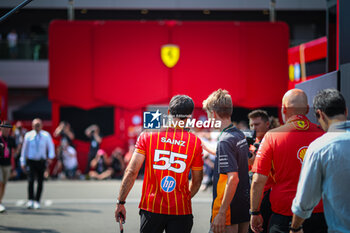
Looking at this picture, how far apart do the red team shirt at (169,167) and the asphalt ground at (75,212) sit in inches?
145

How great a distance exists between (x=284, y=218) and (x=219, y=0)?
22716 mm

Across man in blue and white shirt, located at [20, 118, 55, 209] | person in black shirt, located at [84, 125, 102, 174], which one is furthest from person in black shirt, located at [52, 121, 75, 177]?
man in blue and white shirt, located at [20, 118, 55, 209]

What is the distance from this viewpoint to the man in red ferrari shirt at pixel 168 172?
365 centimetres

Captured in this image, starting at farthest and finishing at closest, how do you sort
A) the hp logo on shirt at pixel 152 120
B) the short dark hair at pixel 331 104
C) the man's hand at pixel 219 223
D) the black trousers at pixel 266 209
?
1. the black trousers at pixel 266 209
2. the hp logo on shirt at pixel 152 120
3. the man's hand at pixel 219 223
4. the short dark hair at pixel 331 104

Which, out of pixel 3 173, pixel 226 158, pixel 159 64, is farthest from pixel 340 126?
pixel 159 64

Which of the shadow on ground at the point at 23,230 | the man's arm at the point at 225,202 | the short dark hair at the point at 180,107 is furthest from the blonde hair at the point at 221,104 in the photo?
the shadow on ground at the point at 23,230

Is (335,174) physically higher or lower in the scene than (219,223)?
higher

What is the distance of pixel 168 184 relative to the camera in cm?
366

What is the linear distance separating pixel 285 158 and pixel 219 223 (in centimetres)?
76

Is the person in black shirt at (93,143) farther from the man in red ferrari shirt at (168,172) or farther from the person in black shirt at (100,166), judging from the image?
the man in red ferrari shirt at (168,172)

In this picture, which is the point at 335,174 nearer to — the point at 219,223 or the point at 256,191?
the point at 256,191

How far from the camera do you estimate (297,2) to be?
25.0 meters

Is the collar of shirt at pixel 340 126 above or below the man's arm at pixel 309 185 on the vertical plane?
above

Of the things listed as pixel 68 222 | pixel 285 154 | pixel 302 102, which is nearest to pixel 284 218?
pixel 285 154
